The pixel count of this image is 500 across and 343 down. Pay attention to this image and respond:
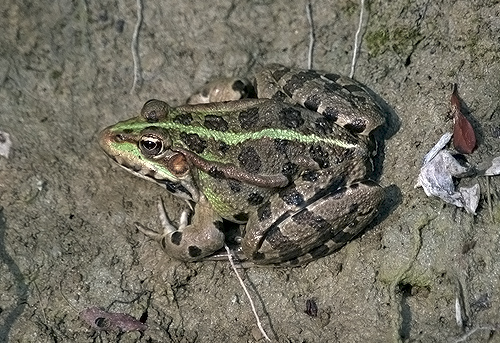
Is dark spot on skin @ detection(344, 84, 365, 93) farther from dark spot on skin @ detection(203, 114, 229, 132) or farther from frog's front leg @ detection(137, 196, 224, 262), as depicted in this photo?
frog's front leg @ detection(137, 196, 224, 262)

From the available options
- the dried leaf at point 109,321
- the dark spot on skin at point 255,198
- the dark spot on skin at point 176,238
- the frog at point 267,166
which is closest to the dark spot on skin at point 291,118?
the frog at point 267,166

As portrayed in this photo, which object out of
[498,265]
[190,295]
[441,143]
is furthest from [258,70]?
[498,265]

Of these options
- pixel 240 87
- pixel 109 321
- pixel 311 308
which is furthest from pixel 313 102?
pixel 109 321

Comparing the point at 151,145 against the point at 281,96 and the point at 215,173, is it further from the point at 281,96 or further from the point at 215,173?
the point at 281,96

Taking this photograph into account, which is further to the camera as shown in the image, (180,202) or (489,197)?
(180,202)

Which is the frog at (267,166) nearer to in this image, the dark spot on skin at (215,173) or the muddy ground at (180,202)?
the dark spot on skin at (215,173)

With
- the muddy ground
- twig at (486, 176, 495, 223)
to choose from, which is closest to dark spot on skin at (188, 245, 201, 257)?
the muddy ground

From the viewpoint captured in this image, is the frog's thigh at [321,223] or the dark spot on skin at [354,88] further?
the dark spot on skin at [354,88]

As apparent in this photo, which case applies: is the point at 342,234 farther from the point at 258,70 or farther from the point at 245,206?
the point at 258,70
